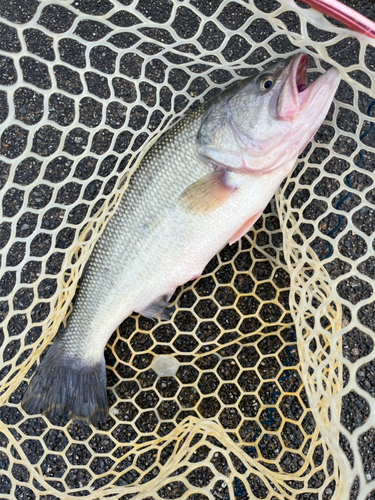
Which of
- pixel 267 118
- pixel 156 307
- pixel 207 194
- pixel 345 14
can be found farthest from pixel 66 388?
pixel 345 14

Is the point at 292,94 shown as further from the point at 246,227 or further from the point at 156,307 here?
the point at 156,307

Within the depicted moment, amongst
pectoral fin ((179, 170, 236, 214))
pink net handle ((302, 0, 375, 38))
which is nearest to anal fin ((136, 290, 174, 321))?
pectoral fin ((179, 170, 236, 214))

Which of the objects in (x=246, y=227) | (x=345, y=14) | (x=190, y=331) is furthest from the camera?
(x=190, y=331)

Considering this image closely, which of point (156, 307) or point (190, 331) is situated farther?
point (190, 331)

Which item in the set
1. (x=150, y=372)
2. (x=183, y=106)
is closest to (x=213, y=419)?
(x=150, y=372)

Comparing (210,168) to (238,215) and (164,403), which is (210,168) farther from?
(164,403)

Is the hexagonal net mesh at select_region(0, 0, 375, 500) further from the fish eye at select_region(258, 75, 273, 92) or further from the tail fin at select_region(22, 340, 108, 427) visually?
the fish eye at select_region(258, 75, 273, 92)
